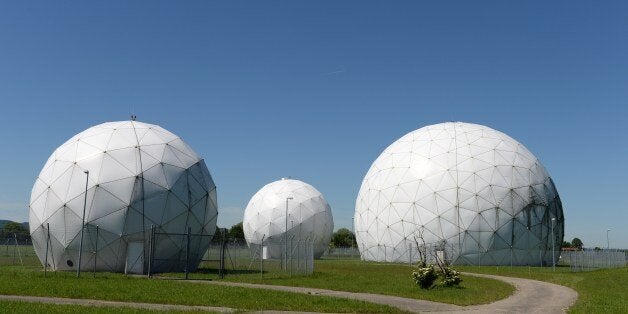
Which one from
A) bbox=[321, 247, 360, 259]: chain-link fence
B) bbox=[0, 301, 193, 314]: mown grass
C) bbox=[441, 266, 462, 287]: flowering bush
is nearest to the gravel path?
bbox=[0, 301, 193, 314]: mown grass

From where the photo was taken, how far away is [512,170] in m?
49.6

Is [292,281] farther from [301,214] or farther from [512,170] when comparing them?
[301,214]

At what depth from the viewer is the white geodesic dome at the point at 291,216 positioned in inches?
2434

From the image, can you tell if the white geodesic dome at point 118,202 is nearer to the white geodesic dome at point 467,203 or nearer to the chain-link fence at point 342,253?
the white geodesic dome at point 467,203

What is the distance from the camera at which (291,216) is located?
61812 mm

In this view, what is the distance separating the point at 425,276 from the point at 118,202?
55.0ft

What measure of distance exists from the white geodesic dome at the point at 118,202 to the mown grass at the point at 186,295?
6.92 meters

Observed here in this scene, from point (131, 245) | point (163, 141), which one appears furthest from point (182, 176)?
point (131, 245)

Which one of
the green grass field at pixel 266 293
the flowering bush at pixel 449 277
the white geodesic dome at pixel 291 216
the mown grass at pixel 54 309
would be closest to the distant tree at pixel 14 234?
the green grass field at pixel 266 293

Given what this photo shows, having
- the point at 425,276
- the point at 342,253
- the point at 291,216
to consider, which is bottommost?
A: the point at 342,253

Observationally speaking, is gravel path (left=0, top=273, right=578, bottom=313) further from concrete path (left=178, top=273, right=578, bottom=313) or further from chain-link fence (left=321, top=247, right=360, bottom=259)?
chain-link fence (left=321, top=247, right=360, bottom=259)

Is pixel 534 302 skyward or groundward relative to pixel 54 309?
groundward

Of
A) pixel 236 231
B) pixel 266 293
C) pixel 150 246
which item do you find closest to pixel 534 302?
pixel 266 293

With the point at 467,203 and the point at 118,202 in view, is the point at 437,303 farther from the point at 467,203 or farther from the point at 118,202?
the point at 467,203
